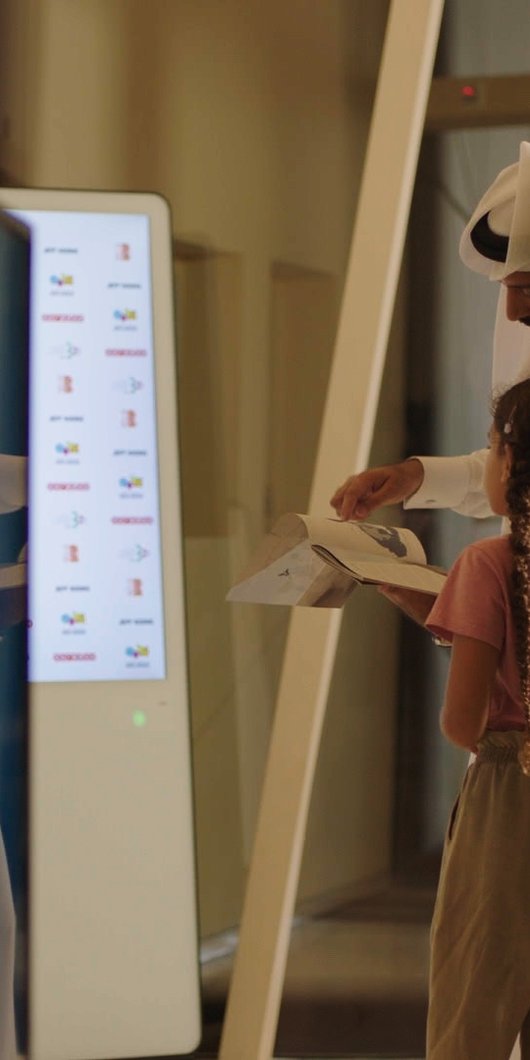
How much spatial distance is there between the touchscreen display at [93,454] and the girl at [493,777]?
1.25m

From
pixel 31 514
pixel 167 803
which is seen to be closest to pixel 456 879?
pixel 167 803

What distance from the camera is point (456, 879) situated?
1174mm

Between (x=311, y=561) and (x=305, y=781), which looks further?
(x=305, y=781)

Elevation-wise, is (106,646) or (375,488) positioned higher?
(375,488)

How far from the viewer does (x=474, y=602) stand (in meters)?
1.14

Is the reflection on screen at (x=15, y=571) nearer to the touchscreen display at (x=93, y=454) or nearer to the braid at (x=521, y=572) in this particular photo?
the touchscreen display at (x=93, y=454)

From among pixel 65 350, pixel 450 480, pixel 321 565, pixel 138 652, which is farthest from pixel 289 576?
pixel 65 350

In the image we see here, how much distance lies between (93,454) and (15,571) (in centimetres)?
Answer: 25

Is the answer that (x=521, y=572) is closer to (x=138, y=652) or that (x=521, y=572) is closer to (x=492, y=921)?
(x=492, y=921)

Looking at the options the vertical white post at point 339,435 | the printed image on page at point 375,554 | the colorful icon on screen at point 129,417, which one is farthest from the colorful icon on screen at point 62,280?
the printed image on page at point 375,554

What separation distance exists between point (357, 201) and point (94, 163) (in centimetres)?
54

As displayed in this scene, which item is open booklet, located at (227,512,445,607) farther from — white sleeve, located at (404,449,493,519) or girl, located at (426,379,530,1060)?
white sleeve, located at (404,449,493,519)

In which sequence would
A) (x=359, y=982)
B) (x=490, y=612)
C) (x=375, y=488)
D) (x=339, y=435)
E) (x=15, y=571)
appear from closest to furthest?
(x=490, y=612) < (x=375, y=488) < (x=15, y=571) < (x=339, y=435) < (x=359, y=982)

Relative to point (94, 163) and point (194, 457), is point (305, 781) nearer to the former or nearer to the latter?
point (194, 457)
